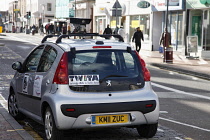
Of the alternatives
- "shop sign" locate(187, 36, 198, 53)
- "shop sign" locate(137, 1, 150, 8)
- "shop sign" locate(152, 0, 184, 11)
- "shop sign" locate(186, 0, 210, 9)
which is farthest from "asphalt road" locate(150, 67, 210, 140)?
"shop sign" locate(137, 1, 150, 8)

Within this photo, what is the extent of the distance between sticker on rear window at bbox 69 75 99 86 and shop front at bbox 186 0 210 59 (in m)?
21.3

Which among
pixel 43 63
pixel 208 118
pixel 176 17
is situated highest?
pixel 176 17

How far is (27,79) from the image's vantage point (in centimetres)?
720

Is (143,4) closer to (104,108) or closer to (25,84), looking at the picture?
(25,84)

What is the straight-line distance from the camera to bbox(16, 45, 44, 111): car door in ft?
23.2

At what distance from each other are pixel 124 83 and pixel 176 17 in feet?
84.1

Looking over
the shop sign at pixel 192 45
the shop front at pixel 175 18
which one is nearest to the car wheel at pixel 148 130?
the shop sign at pixel 192 45

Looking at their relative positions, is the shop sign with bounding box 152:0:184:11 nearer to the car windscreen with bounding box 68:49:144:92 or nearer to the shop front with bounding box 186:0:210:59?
the shop front with bounding box 186:0:210:59

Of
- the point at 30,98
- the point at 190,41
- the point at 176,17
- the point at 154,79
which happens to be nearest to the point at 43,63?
the point at 30,98

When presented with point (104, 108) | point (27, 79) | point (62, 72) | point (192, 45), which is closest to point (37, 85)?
point (27, 79)

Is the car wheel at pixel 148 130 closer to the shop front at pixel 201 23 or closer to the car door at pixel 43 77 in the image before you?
the car door at pixel 43 77

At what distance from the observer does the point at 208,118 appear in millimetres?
8664

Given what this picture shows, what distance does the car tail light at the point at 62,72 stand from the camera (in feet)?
19.6

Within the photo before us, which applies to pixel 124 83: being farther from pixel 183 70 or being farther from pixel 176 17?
pixel 176 17
